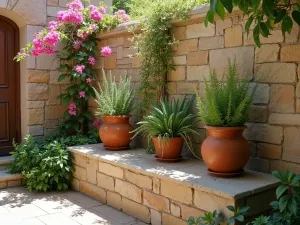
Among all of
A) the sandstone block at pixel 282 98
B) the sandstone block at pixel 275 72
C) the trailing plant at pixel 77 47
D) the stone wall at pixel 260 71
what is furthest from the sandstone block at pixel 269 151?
the trailing plant at pixel 77 47

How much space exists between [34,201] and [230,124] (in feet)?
7.14

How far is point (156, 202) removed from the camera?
2.98m

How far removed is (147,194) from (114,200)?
0.56 metres

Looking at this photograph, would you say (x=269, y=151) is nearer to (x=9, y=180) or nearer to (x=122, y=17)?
(x=122, y=17)

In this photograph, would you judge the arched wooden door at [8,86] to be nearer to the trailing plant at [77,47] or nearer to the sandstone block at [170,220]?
the trailing plant at [77,47]

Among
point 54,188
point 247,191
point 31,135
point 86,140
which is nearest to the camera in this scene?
point 247,191

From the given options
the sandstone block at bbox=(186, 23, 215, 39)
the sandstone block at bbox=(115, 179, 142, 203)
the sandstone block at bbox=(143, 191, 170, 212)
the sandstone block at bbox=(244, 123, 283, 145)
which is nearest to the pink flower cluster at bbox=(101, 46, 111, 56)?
the sandstone block at bbox=(186, 23, 215, 39)

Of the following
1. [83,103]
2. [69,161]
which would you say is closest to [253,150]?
[69,161]

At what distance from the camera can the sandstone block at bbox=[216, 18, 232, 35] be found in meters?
3.14

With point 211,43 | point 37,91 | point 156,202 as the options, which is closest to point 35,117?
point 37,91

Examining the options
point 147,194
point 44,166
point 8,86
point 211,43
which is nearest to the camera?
point 147,194

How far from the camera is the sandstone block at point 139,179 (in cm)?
304

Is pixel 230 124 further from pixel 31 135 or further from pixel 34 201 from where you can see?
pixel 31 135

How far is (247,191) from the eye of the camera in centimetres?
239
